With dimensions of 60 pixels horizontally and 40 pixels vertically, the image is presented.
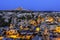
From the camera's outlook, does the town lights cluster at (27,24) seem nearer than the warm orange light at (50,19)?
Yes

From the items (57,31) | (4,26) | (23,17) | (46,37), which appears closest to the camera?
(46,37)

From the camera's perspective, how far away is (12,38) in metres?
2.74

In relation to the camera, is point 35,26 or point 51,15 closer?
point 35,26

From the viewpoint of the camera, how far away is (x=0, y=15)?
3.71m

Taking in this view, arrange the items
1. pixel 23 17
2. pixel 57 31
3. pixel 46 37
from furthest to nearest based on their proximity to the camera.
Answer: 1. pixel 23 17
2. pixel 57 31
3. pixel 46 37

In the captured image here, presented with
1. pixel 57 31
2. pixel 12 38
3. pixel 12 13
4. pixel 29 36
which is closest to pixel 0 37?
pixel 12 38

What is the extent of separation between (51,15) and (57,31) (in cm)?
79

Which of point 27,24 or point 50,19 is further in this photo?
point 50,19

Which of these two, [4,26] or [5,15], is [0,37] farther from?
[5,15]

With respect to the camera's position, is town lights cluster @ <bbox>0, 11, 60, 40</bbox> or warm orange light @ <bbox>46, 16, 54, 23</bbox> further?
warm orange light @ <bbox>46, 16, 54, 23</bbox>

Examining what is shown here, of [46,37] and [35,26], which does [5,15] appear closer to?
[35,26]

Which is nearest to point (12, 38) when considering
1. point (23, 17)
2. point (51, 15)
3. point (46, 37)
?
point (46, 37)

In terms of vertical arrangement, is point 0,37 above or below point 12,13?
below

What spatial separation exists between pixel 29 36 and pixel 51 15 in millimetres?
1084
